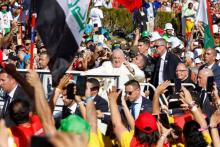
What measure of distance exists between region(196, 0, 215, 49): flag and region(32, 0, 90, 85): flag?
6931mm

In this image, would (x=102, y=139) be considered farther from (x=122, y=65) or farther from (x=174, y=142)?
(x=122, y=65)

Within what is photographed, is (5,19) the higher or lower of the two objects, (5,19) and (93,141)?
the higher

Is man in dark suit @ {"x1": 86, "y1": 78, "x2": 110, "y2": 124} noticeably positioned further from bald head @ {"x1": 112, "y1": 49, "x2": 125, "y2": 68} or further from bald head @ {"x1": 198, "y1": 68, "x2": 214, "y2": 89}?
bald head @ {"x1": 112, "y1": 49, "x2": 125, "y2": 68}

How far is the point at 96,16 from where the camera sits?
2620 cm

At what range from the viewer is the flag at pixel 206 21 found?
14.8 metres

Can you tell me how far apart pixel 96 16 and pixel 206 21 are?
11.2m

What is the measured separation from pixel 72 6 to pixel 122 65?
16.5 feet

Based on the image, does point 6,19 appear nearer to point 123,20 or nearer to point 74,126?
point 123,20

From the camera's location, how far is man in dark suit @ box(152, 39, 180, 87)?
1327cm

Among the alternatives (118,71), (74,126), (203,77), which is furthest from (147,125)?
(118,71)

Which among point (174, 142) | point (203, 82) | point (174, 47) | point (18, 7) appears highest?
point (18, 7)

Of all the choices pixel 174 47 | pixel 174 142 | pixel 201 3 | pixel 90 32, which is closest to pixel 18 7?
pixel 90 32

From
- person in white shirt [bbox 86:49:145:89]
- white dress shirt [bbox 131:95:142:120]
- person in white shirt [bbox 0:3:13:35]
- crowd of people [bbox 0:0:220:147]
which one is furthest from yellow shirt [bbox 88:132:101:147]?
person in white shirt [bbox 0:3:13:35]

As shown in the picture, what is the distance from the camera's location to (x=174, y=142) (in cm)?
877
